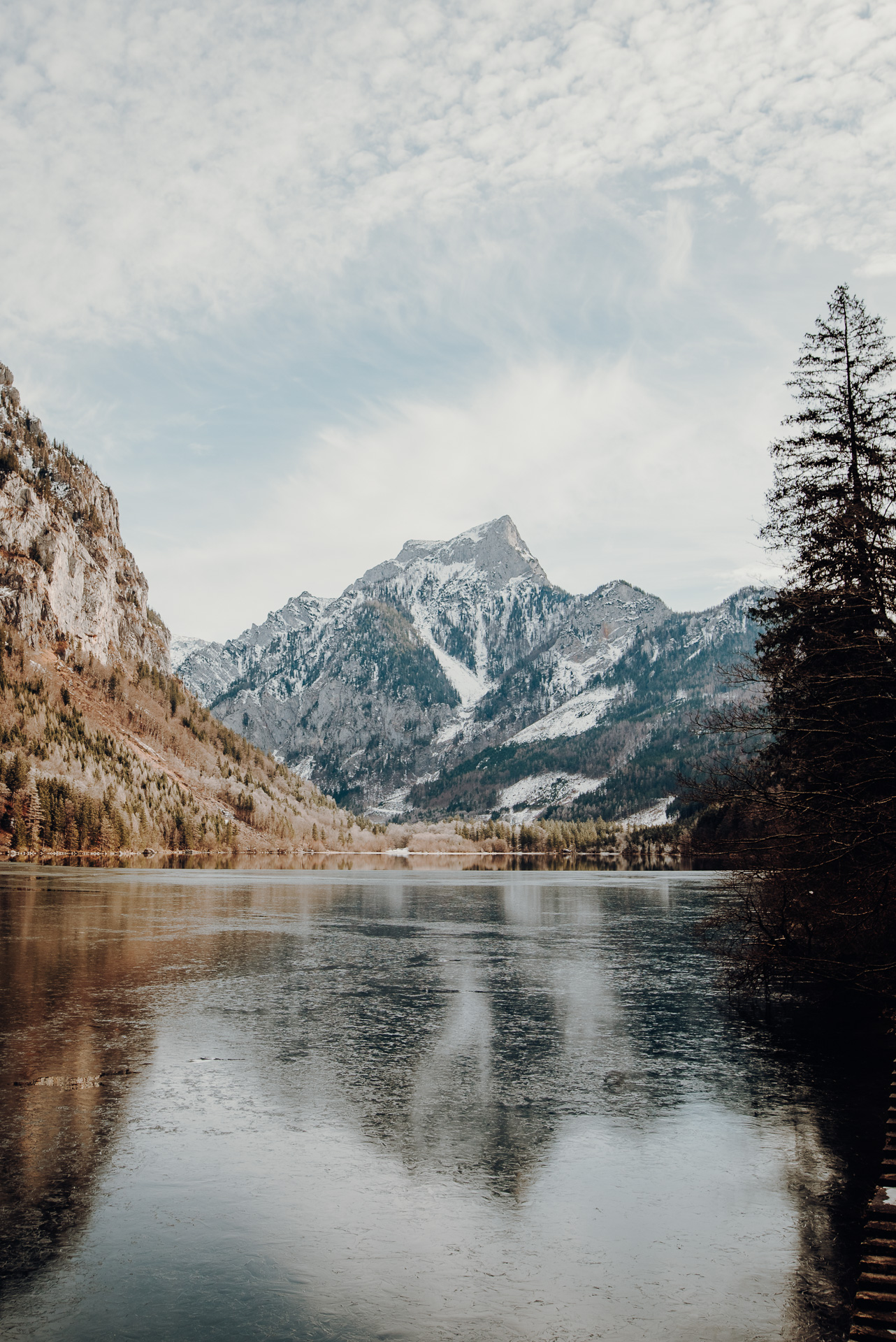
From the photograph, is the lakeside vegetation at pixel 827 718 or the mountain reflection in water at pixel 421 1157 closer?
the mountain reflection in water at pixel 421 1157

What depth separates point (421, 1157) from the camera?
16188 mm

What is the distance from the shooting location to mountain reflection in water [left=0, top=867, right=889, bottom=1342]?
35.9ft

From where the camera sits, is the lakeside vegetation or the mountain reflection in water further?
the lakeside vegetation

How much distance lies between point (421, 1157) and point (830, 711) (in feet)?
45.5

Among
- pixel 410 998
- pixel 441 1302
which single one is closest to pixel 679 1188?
pixel 441 1302

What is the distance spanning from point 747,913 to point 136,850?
182512 mm

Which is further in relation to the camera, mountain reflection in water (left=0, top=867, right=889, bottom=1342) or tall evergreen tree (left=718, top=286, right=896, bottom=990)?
tall evergreen tree (left=718, top=286, right=896, bottom=990)

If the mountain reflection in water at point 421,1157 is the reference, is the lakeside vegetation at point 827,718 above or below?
above

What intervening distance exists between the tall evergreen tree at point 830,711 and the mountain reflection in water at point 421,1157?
3803mm

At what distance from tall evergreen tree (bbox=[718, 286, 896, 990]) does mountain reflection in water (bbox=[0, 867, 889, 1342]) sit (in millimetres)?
3803

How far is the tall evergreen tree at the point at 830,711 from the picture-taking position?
716 inches

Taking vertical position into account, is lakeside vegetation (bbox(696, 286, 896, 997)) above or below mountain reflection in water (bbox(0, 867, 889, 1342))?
above

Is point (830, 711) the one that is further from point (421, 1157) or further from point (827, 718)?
point (421, 1157)

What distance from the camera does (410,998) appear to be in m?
31.5
